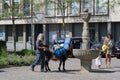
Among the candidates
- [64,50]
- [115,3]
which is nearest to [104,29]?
[115,3]

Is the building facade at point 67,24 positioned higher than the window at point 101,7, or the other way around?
the window at point 101,7

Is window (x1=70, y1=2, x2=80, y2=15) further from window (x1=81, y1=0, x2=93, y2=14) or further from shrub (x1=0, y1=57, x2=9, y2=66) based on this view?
shrub (x1=0, y1=57, x2=9, y2=66)

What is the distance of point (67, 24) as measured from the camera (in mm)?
54625

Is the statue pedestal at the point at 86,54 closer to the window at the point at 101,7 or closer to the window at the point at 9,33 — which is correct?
the window at the point at 101,7

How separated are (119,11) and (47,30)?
10.9m

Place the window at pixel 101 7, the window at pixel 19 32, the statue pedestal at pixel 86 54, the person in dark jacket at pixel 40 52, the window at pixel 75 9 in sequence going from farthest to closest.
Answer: the window at pixel 19 32 < the window at pixel 75 9 < the window at pixel 101 7 < the person in dark jacket at pixel 40 52 < the statue pedestal at pixel 86 54

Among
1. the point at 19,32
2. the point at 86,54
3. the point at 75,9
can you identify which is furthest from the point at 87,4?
the point at 86,54

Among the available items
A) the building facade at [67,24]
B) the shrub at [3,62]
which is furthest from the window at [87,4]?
the shrub at [3,62]

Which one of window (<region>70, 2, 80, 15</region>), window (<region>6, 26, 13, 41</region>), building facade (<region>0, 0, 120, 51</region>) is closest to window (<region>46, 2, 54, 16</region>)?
building facade (<region>0, 0, 120, 51</region>)

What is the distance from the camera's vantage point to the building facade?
50.7 m

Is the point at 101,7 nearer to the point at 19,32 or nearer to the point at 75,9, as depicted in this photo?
the point at 75,9

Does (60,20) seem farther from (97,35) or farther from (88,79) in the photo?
(88,79)

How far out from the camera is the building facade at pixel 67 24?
50.7 metres

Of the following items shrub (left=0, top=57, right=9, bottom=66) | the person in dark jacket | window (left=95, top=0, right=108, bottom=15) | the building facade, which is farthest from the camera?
the building facade
